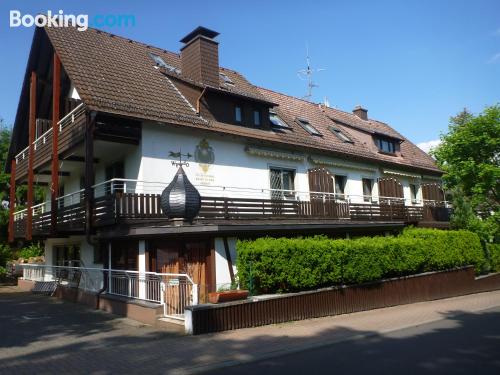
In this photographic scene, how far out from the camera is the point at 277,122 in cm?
2130

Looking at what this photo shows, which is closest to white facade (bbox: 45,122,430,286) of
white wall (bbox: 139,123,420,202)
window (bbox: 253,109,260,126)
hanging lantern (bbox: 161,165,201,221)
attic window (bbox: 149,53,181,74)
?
white wall (bbox: 139,123,420,202)

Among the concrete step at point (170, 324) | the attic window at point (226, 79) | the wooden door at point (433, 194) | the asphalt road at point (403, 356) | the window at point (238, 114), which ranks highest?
the attic window at point (226, 79)

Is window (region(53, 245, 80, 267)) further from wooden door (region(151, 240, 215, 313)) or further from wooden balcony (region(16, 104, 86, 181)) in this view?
wooden door (region(151, 240, 215, 313))

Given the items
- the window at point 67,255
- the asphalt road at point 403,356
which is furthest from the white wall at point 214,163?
the asphalt road at point 403,356

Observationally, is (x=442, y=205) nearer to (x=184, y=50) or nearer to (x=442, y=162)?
(x=442, y=162)

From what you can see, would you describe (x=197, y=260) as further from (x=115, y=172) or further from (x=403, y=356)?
(x=403, y=356)

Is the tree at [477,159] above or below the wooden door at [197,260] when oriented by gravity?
above

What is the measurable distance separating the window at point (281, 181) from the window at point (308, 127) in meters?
3.71

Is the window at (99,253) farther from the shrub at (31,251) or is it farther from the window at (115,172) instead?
the shrub at (31,251)

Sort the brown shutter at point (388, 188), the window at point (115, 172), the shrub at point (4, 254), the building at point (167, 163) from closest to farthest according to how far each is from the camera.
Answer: the building at point (167, 163), the window at point (115, 172), the brown shutter at point (388, 188), the shrub at point (4, 254)

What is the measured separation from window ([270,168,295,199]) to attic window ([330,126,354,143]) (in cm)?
607

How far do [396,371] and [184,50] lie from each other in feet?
55.7

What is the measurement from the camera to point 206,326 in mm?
10469

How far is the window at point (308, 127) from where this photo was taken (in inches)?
900
